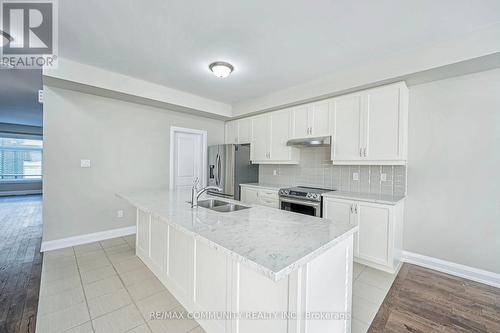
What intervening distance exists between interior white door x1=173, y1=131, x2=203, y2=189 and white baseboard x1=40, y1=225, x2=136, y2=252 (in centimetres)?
116

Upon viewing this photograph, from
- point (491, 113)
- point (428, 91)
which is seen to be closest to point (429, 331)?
point (491, 113)

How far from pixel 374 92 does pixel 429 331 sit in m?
2.54

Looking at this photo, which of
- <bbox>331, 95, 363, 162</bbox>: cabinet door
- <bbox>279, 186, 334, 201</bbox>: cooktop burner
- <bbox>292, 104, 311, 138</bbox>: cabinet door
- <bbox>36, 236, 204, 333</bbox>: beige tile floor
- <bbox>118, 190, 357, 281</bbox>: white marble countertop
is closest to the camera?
<bbox>118, 190, 357, 281</bbox>: white marble countertop

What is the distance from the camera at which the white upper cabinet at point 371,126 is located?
104 inches

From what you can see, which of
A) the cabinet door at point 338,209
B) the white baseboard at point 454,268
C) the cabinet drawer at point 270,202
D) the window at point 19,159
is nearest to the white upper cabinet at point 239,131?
the cabinet drawer at point 270,202

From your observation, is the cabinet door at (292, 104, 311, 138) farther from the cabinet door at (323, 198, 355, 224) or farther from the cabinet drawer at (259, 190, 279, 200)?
the cabinet door at (323, 198, 355, 224)

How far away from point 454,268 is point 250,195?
298 centimetres

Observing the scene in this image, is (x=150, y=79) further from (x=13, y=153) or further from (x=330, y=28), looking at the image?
(x=13, y=153)

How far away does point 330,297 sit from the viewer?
1.31 meters

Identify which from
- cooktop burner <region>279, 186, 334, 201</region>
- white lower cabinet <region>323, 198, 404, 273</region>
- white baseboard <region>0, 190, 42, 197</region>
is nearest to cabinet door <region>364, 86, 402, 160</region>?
white lower cabinet <region>323, 198, 404, 273</region>

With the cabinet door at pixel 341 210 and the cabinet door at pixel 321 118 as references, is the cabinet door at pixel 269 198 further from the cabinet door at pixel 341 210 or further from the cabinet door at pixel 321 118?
the cabinet door at pixel 321 118

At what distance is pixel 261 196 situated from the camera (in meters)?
3.91

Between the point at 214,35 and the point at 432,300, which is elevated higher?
the point at 214,35

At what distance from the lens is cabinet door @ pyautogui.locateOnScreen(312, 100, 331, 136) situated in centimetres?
327
